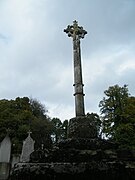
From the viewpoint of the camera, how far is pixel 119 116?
22562mm

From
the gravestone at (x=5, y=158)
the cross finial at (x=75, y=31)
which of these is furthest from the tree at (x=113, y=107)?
the cross finial at (x=75, y=31)

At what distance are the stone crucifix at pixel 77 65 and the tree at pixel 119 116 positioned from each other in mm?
14202

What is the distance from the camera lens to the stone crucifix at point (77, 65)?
6520 mm

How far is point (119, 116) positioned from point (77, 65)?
1676 cm

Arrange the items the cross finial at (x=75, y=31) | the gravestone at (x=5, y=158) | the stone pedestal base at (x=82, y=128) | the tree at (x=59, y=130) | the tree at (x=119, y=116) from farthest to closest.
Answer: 1. the tree at (x=59, y=130)
2. the tree at (x=119, y=116)
3. the gravestone at (x=5, y=158)
4. the cross finial at (x=75, y=31)
5. the stone pedestal base at (x=82, y=128)

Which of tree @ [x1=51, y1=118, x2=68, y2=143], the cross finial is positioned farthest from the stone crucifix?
tree @ [x1=51, y1=118, x2=68, y2=143]

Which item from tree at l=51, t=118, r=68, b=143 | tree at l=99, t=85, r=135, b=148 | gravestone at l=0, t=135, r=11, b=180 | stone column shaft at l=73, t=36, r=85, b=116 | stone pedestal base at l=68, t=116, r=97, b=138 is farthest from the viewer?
tree at l=51, t=118, r=68, b=143

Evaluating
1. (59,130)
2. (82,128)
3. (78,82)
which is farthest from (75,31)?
(59,130)

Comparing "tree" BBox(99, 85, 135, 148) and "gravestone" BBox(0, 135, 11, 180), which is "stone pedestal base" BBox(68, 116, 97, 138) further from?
"tree" BBox(99, 85, 135, 148)

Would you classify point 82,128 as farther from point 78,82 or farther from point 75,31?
point 75,31

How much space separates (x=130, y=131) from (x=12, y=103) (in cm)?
2100

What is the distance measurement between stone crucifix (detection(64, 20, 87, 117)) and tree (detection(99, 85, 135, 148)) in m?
14.2

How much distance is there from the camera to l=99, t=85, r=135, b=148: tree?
66.3ft

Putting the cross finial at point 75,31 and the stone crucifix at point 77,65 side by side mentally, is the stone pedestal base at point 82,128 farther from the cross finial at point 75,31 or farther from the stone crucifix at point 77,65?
the cross finial at point 75,31
